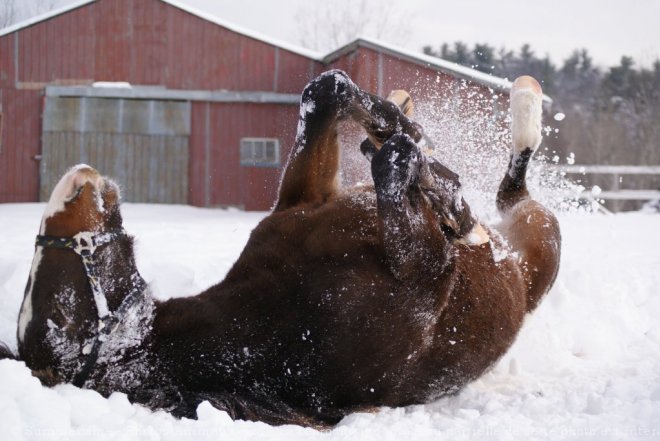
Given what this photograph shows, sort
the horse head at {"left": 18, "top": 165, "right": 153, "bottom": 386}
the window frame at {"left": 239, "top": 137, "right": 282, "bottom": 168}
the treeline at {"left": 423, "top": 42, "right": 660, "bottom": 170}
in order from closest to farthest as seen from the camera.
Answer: the horse head at {"left": 18, "top": 165, "right": 153, "bottom": 386} < the window frame at {"left": 239, "top": 137, "right": 282, "bottom": 168} < the treeline at {"left": 423, "top": 42, "right": 660, "bottom": 170}

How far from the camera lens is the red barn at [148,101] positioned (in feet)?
47.1

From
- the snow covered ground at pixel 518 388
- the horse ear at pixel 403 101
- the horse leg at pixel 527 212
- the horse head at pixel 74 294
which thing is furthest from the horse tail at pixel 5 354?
the horse ear at pixel 403 101

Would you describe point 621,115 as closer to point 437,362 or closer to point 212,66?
point 212,66

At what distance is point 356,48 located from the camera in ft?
40.4

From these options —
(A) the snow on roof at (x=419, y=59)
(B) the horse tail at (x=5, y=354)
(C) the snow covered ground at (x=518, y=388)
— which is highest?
(A) the snow on roof at (x=419, y=59)

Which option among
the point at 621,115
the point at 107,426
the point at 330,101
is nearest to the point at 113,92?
the point at 330,101

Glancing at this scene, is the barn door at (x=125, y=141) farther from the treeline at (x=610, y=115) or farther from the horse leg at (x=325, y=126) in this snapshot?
the horse leg at (x=325, y=126)

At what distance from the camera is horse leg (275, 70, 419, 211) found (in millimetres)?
3035

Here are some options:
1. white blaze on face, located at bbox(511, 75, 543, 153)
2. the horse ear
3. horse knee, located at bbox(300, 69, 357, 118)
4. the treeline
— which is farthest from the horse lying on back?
the treeline

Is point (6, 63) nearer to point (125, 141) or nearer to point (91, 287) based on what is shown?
point (125, 141)

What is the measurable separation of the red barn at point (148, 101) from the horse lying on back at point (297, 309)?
1177cm

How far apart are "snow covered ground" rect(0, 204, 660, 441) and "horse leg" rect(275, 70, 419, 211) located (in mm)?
1063

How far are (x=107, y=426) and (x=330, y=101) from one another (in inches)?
69.3

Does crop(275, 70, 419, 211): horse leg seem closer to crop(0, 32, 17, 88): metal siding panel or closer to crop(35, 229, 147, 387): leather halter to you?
crop(35, 229, 147, 387): leather halter
